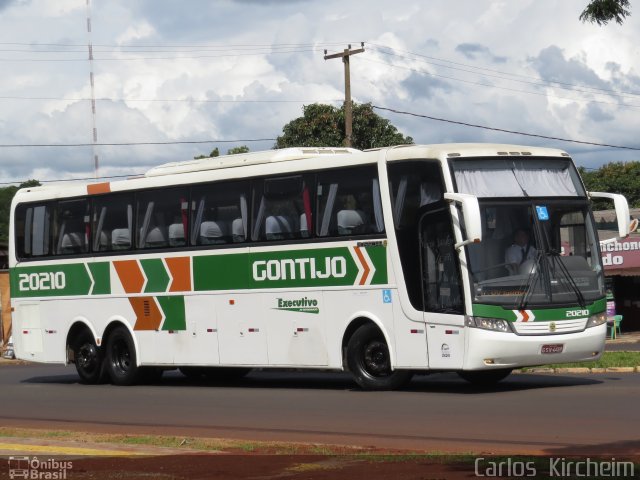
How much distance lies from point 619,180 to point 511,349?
279 ft

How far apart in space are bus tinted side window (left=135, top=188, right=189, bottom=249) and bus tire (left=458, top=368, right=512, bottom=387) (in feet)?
19.1

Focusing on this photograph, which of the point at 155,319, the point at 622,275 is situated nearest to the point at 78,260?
the point at 155,319

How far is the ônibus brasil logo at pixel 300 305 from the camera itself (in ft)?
69.7

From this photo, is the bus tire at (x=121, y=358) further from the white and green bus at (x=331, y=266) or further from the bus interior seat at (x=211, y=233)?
the bus interior seat at (x=211, y=233)

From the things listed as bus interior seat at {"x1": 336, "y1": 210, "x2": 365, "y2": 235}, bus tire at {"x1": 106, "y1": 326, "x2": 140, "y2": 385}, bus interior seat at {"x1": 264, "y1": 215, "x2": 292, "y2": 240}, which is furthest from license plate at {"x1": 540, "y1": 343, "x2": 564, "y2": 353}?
bus tire at {"x1": 106, "y1": 326, "x2": 140, "y2": 385}

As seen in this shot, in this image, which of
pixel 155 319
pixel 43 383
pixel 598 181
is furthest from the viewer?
pixel 598 181

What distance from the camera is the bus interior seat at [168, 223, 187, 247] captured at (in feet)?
76.4

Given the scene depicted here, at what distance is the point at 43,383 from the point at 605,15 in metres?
18.1

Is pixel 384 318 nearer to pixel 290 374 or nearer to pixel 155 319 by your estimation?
pixel 155 319

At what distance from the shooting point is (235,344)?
2270 cm

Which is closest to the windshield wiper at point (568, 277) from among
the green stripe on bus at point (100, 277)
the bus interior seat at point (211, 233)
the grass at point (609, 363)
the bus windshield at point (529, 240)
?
the bus windshield at point (529, 240)

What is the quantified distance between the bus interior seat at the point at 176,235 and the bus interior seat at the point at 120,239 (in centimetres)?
136

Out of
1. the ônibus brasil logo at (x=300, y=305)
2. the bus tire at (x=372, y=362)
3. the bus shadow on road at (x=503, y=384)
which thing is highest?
the ônibus brasil logo at (x=300, y=305)

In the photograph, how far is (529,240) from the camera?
1888 cm
